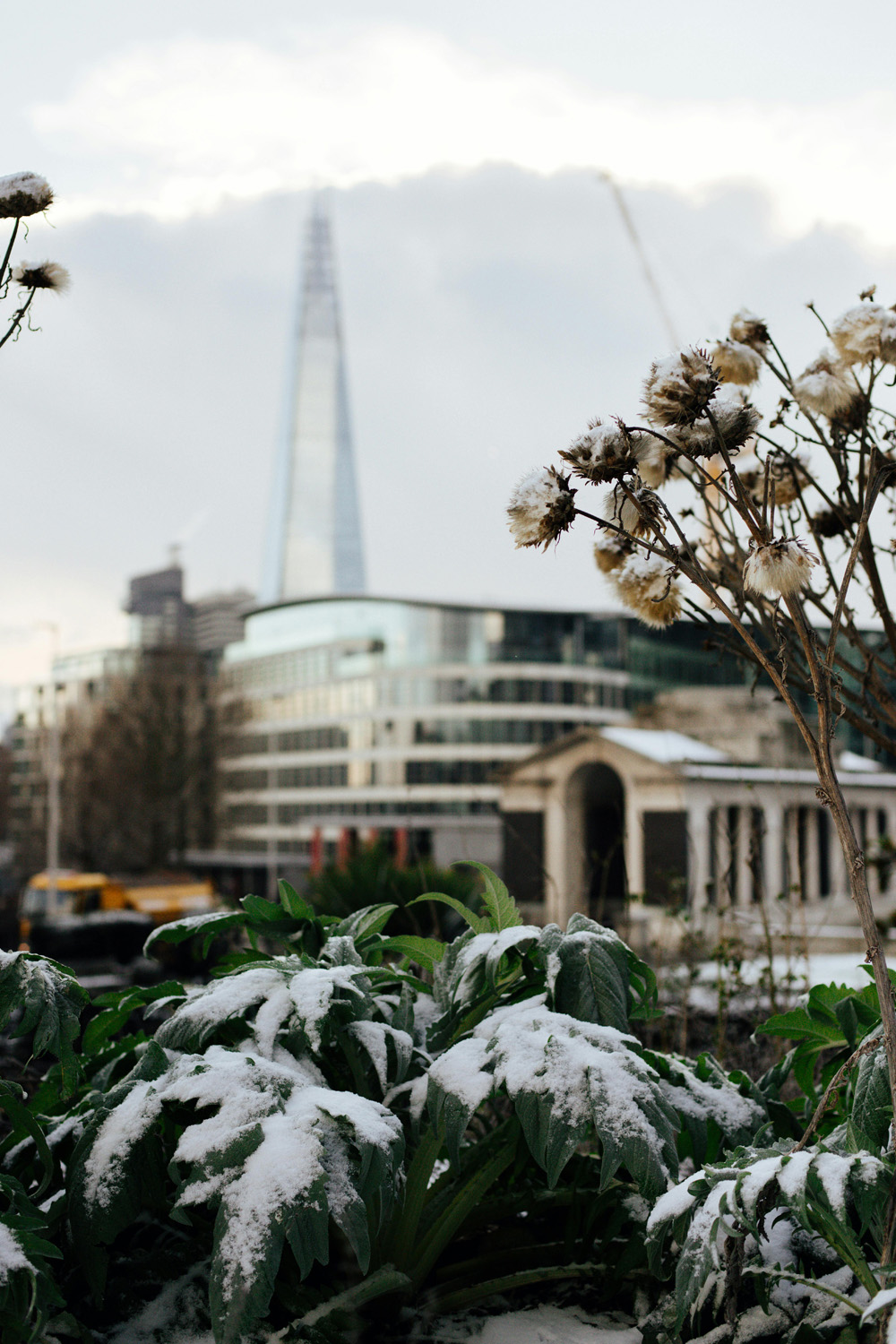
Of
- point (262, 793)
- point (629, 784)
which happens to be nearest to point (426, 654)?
point (262, 793)

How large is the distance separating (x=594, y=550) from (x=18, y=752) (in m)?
104

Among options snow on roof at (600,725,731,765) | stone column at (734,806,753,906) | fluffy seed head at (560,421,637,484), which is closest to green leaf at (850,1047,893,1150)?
fluffy seed head at (560,421,637,484)

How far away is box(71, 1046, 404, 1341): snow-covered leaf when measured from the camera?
151 cm

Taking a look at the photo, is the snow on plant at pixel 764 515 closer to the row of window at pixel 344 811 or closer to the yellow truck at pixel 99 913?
the yellow truck at pixel 99 913

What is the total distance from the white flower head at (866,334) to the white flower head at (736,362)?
20 centimetres

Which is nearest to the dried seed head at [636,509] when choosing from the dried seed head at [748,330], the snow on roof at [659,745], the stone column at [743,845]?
the dried seed head at [748,330]

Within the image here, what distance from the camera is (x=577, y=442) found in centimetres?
192

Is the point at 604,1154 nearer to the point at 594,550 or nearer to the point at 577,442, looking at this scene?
the point at 577,442

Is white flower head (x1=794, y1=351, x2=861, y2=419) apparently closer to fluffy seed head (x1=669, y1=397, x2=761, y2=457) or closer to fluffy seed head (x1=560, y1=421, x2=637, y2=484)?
fluffy seed head (x1=669, y1=397, x2=761, y2=457)

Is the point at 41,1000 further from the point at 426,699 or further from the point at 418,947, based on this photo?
the point at 426,699

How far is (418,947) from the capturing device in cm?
235

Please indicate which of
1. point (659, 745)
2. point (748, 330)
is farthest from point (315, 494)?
point (748, 330)

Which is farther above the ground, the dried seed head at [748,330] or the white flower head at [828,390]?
the dried seed head at [748,330]

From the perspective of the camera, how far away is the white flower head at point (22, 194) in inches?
85.7
